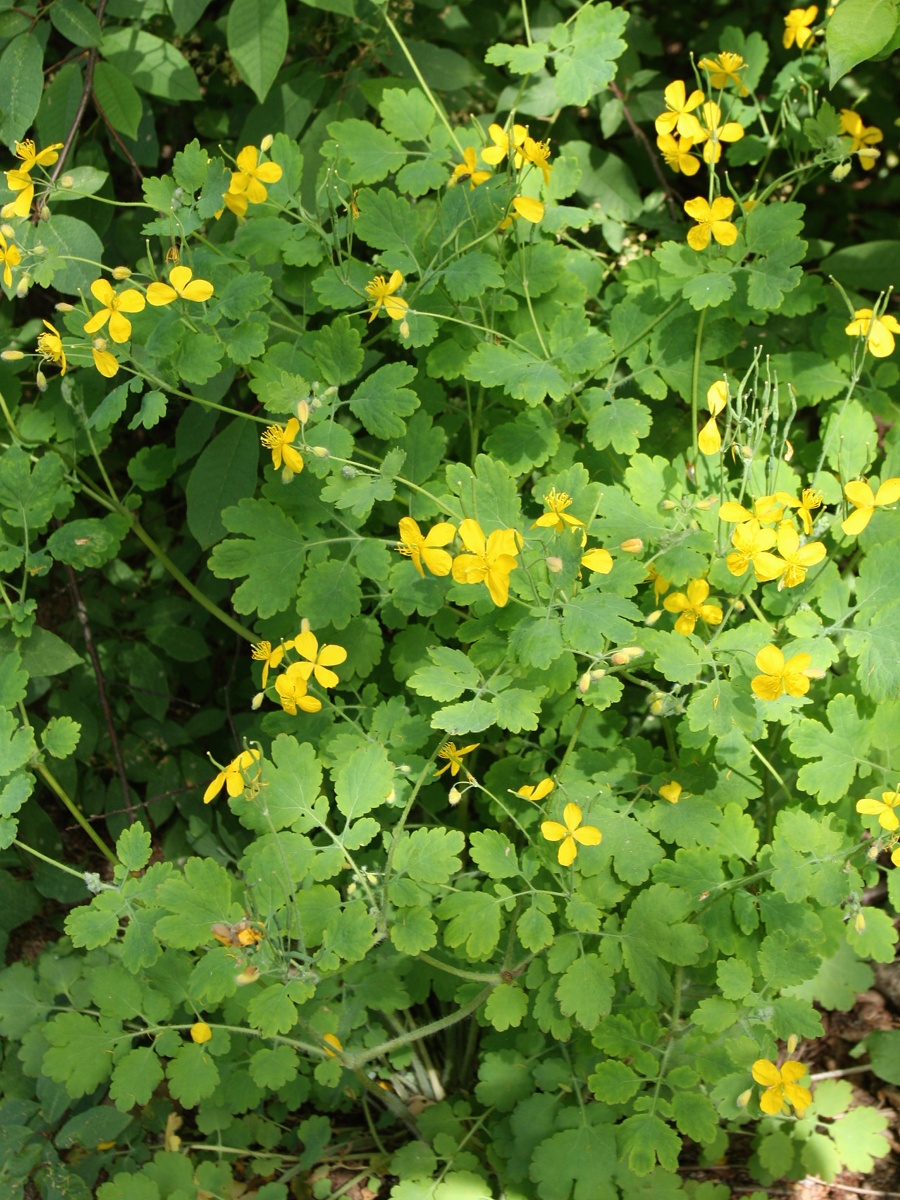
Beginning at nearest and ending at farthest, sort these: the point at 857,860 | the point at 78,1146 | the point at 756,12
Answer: the point at 857,860 → the point at 78,1146 → the point at 756,12

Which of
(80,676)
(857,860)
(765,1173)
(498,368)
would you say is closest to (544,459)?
(498,368)

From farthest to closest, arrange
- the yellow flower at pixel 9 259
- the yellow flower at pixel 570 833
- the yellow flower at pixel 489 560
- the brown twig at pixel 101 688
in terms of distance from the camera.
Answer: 1. the brown twig at pixel 101 688
2. the yellow flower at pixel 9 259
3. the yellow flower at pixel 570 833
4. the yellow flower at pixel 489 560

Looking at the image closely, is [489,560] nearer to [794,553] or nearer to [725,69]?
[794,553]

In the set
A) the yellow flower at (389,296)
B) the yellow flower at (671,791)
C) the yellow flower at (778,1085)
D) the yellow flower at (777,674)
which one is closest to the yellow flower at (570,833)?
the yellow flower at (671,791)

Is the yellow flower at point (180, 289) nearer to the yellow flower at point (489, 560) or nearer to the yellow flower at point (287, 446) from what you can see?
the yellow flower at point (287, 446)

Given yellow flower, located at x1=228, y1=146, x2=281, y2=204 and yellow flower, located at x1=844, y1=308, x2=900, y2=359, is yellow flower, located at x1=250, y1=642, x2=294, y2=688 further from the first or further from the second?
yellow flower, located at x1=844, y1=308, x2=900, y2=359

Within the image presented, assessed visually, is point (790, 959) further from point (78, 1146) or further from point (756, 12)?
point (756, 12)
